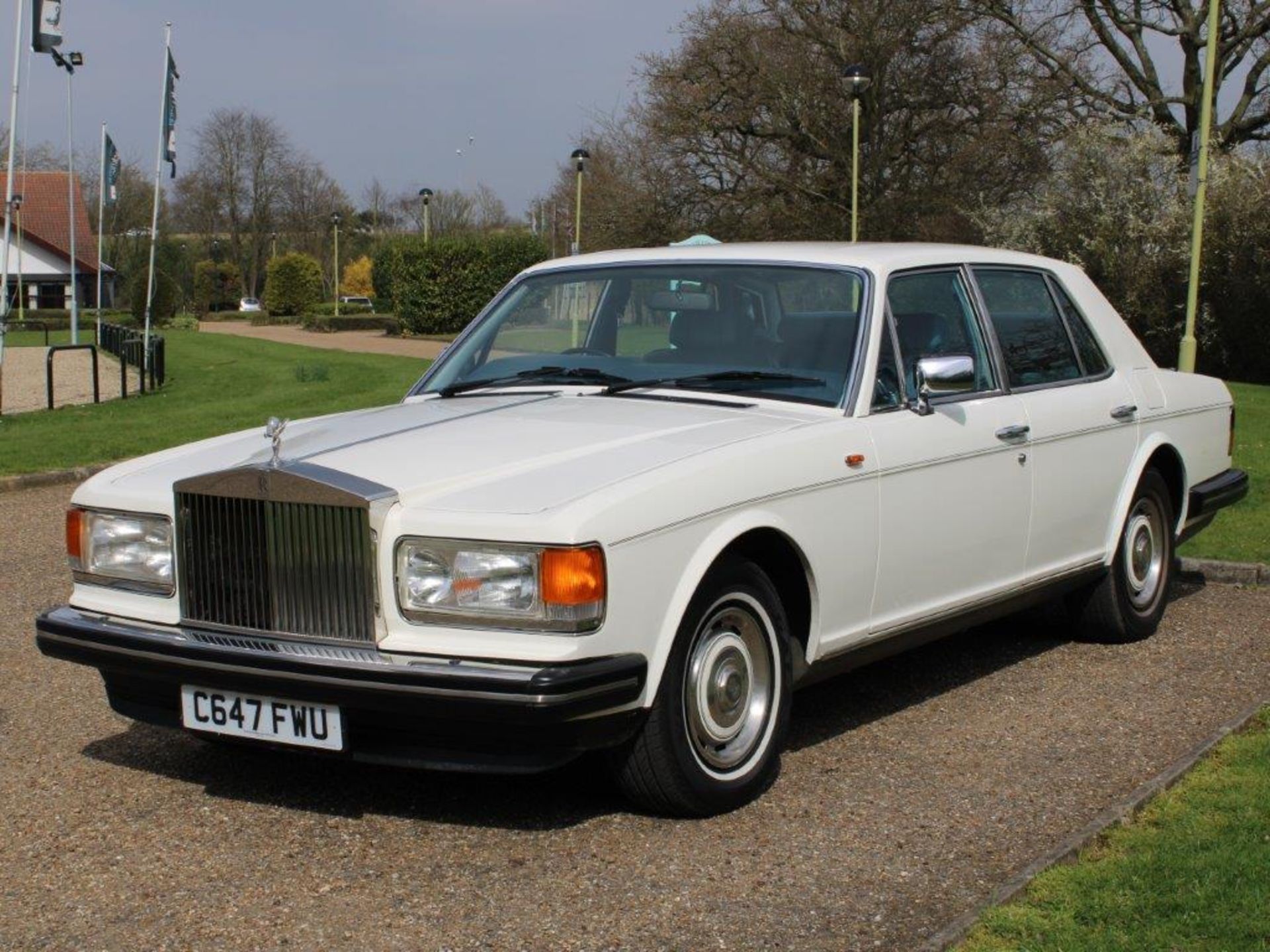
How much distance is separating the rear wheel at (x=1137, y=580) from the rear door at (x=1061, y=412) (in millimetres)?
261

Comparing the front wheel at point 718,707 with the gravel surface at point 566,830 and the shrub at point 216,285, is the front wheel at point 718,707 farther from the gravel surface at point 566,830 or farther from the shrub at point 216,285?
the shrub at point 216,285

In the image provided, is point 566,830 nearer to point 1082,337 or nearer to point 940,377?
point 940,377

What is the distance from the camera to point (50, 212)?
8675 centimetres

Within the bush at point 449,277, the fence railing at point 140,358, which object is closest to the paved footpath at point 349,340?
the bush at point 449,277

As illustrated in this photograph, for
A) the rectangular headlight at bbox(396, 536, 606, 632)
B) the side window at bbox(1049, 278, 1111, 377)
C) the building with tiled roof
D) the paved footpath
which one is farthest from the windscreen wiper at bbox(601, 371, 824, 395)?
the building with tiled roof

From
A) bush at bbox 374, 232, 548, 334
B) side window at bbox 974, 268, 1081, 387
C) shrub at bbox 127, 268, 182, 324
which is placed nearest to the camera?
side window at bbox 974, 268, 1081, 387

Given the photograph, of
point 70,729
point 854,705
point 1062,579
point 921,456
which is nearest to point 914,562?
point 921,456

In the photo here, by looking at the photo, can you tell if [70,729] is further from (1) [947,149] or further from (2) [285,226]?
(2) [285,226]

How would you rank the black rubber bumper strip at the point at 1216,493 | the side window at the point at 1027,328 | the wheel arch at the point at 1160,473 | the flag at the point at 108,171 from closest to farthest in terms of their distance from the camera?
the side window at the point at 1027,328
the wheel arch at the point at 1160,473
the black rubber bumper strip at the point at 1216,493
the flag at the point at 108,171

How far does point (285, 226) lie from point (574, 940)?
96.2 meters

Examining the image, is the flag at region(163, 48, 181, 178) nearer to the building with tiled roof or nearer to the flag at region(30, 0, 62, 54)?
the flag at region(30, 0, 62, 54)

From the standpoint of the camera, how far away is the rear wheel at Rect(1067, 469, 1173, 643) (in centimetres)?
727

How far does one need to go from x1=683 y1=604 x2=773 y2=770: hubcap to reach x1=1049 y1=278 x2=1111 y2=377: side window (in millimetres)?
2886

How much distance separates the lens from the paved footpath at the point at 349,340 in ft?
130
